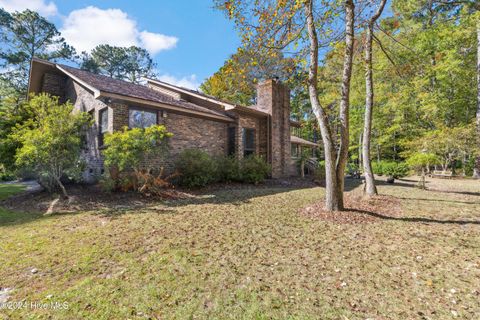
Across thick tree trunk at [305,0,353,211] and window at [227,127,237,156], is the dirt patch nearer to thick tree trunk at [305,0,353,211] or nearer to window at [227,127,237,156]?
thick tree trunk at [305,0,353,211]

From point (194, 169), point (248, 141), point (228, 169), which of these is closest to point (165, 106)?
point (194, 169)

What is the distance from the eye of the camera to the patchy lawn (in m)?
2.21

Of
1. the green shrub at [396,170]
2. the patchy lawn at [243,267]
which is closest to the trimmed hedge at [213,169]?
the patchy lawn at [243,267]

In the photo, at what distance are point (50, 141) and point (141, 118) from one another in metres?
3.55

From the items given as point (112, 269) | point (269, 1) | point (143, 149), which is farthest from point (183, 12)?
point (112, 269)

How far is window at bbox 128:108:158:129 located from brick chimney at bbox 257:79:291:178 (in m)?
6.77

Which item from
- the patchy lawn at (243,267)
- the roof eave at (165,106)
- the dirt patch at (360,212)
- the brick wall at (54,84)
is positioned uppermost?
the brick wall at (54,84)

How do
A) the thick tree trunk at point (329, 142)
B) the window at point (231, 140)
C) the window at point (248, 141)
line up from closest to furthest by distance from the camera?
1. the thick tree trunk at point (329, 142)
2. the window at point (231, 140)
3. the window at point (248, 141)

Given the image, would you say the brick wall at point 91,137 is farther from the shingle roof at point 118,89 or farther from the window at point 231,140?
the window at point 231,140

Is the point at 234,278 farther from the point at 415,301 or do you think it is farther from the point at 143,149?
the point at 143,149

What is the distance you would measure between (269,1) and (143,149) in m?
5.59

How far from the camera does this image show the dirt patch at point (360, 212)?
5176mm

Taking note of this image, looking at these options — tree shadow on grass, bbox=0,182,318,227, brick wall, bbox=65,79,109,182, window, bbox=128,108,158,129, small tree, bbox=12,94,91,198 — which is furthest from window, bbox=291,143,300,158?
small tree, bbox=12,94,91,198

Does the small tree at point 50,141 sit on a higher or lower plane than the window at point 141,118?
lower
